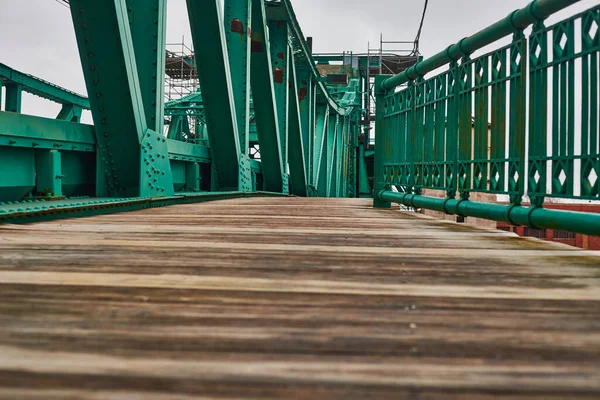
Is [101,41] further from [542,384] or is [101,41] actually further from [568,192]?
[542,384]

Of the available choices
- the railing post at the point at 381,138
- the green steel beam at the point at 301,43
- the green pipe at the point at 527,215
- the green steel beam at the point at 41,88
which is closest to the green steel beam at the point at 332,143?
the green steel beam at the point at 301,43

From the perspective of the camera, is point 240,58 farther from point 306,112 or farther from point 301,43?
point 306,112

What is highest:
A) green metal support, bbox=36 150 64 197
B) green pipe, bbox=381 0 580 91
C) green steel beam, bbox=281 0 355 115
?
green steel beam, bbox=281 0 355 115

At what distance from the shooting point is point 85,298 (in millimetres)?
1435

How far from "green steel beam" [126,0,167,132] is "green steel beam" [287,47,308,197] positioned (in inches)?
296

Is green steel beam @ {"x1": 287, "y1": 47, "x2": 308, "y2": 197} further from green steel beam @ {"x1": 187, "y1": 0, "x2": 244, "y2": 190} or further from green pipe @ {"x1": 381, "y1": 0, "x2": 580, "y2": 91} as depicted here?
green pipe @ {"x1": 381, "y1": 0, "x2": 580, "y2": 91}

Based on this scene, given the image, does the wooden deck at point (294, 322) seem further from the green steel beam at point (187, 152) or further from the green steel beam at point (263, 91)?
the green steel beam at point (263, 91)

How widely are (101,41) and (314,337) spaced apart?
4.29 metres

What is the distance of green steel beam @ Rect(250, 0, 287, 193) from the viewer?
10.4m

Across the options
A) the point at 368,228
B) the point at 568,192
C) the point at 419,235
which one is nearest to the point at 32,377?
the point at 568,192

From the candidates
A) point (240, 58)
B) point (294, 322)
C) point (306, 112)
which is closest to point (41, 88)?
point (240, 58)

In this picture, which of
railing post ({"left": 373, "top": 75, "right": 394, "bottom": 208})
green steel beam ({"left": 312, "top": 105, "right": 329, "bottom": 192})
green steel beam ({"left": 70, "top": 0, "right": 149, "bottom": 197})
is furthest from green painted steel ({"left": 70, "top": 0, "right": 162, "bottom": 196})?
green steel beam ({"left": 312, "top": 105, "right": 329, "bottom": 192})

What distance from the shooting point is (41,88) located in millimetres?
9531

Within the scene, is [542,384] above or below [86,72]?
below
